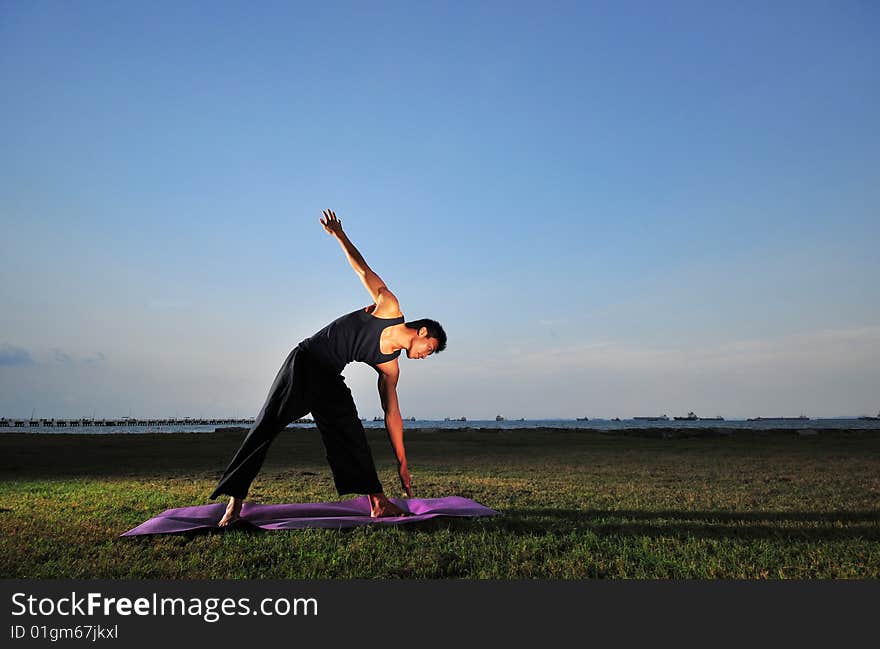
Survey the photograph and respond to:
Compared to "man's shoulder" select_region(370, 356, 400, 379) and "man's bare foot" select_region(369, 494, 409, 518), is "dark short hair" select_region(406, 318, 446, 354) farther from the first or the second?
"man's bare foot" select_region(369, 494, 409, 518)

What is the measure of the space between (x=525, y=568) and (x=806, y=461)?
13.8 m

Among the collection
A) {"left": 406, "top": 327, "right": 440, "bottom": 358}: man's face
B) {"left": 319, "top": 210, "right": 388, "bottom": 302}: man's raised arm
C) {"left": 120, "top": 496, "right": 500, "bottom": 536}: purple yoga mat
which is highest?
{"left": 319, "top": 210, "right": 388, "bottom": 302}: man's raised arm

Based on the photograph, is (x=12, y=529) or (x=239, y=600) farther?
(x=12, y=529)

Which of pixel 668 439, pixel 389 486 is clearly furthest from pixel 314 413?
pixel 668 439

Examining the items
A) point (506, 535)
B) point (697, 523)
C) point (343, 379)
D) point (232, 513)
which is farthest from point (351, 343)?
point (697, 523)

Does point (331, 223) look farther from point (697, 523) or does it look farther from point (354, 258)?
point (697, 523)

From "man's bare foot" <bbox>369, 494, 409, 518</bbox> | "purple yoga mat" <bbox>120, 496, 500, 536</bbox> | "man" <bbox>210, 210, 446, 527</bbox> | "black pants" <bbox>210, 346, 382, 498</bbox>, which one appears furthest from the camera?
"man's bare foot" <bbox>369, 494, 409, 518</bbox>

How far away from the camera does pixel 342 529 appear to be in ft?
18.3

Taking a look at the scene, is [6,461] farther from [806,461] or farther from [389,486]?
[806,461]

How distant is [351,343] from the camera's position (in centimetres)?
641

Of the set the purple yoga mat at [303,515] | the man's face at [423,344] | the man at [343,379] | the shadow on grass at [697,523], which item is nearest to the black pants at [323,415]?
the man at [343,379]

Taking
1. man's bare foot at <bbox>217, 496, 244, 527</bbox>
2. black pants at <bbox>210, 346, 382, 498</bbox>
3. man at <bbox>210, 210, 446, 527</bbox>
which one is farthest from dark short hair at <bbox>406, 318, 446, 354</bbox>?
man's bare foot at <bbox>217, 496, 244, 527</bbox>

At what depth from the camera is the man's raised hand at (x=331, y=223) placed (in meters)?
6.29

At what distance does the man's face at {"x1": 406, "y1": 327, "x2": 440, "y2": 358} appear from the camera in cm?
617
